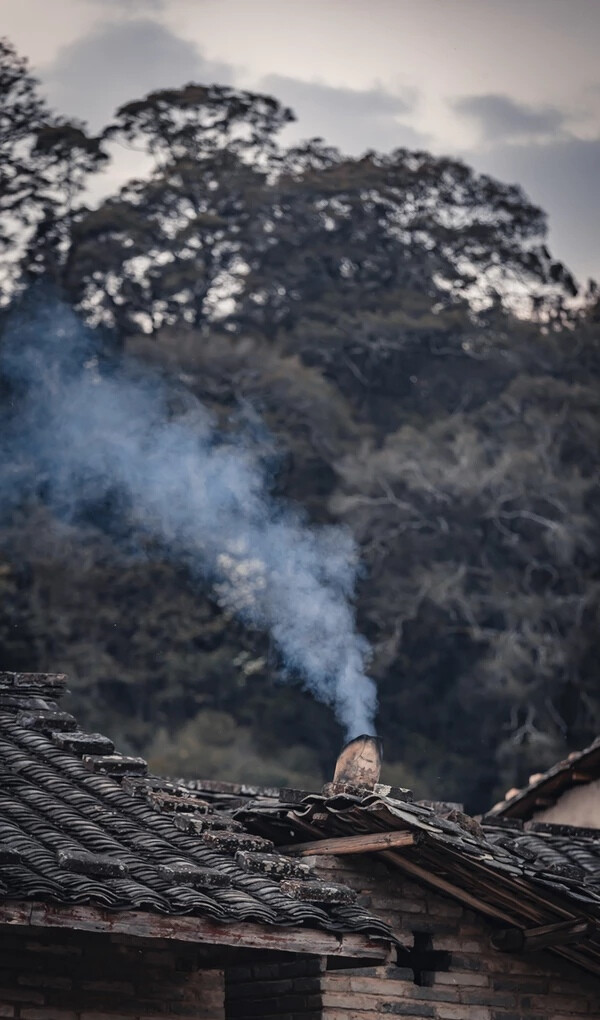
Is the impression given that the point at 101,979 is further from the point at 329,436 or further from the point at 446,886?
the point at 329,436

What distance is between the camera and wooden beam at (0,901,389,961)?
29.0 feet

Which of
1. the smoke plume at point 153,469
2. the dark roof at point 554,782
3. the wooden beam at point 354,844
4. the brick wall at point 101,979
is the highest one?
the smoke plume at point 153,469

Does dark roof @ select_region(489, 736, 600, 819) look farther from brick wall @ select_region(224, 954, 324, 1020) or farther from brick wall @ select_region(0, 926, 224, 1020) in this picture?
brick wall @ select_region(0, 926, 224, 1020)

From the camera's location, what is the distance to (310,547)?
106 feet

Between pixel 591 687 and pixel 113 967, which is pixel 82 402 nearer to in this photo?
pixel 591 687

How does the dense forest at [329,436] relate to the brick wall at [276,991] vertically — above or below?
above

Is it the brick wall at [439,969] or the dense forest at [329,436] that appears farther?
the dense forest at [329,436]

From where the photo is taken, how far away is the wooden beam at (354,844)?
11.5 metres

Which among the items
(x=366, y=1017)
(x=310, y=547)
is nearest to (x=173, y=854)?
(x=366, y=1017)

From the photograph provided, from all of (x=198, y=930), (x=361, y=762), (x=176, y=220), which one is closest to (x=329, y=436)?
(x=176, y=220)

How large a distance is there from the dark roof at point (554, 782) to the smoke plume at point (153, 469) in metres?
7.75

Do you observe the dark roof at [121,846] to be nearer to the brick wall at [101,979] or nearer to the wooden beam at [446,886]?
the brick wall at [101,979]

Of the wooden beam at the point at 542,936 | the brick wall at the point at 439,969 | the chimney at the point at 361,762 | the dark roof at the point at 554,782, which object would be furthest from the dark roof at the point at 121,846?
the dark roof at the point at 554,782

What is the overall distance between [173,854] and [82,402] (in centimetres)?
2336
